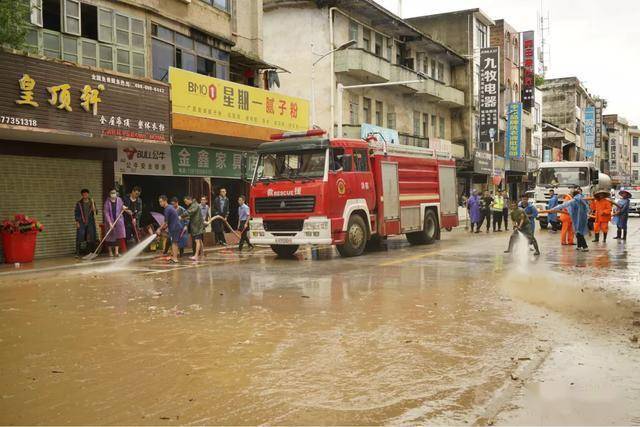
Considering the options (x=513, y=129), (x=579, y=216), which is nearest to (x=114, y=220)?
(x=579, y=216)

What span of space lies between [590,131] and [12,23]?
84181 mm

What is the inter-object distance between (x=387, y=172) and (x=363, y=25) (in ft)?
64.5

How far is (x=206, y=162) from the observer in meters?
23.1

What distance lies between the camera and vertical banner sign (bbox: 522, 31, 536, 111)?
192 ft

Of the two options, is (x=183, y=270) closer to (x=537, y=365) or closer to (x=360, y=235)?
(x=360, y=235)

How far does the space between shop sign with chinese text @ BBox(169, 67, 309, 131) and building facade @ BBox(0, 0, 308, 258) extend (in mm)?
42

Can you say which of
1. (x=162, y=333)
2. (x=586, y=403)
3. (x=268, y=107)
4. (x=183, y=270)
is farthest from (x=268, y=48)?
(x=586, y=403)

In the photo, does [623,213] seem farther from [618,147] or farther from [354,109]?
[618,147]

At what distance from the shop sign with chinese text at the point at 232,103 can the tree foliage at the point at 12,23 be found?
16.9 feet

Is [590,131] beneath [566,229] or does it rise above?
above

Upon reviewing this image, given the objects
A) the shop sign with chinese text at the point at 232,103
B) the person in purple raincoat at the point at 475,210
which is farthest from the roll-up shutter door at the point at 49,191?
the person in purple raincoat at the point at 475,210

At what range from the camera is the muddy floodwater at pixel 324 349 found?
4.66 meters

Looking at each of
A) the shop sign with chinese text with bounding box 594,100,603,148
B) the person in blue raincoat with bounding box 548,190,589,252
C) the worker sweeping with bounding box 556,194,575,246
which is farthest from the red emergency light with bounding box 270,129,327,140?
the shop sign with chinese text with bounding box 594,100,603,148

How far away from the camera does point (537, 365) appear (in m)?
5.79
